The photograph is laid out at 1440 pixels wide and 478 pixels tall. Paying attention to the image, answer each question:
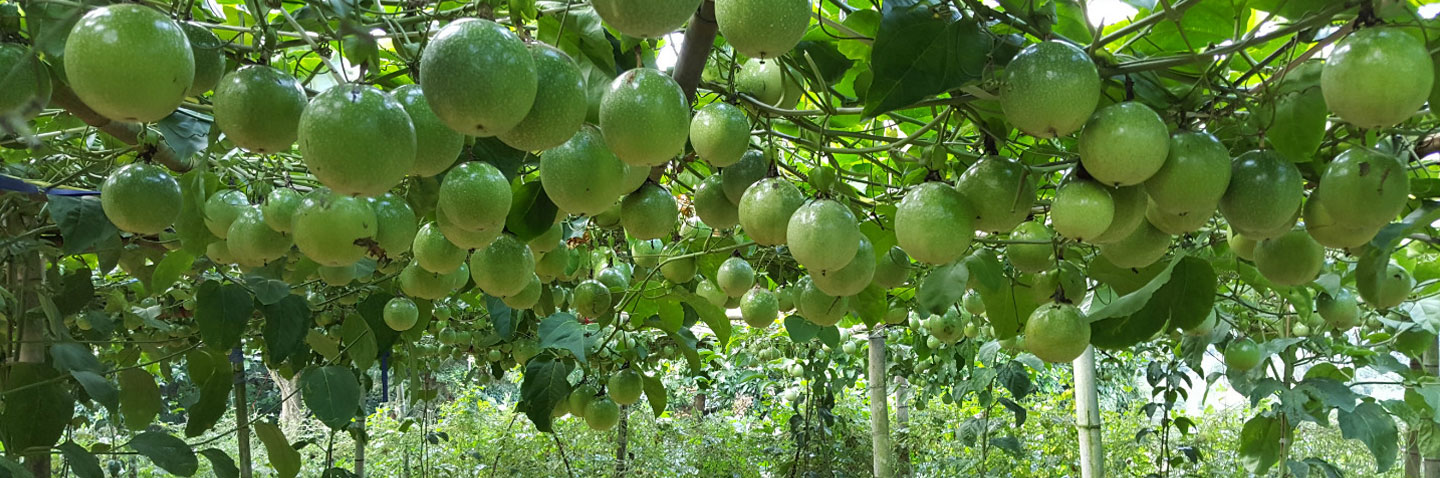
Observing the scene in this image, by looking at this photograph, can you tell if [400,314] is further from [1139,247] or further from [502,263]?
[1139,247]

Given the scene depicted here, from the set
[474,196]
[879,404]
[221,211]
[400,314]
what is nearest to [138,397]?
[400,314]

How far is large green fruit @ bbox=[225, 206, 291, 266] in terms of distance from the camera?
1417 millimetres

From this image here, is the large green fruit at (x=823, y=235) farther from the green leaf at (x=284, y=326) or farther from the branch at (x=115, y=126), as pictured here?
the green leaf at (x=284, y=326)

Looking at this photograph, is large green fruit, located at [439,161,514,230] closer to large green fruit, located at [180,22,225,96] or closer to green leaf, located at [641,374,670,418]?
large green fruit, located at [180,22,225,96]

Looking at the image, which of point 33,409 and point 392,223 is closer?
point 392,223

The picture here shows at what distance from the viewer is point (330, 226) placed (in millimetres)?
1176

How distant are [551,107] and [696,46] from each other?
28cm

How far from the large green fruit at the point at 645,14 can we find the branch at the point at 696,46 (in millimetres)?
223

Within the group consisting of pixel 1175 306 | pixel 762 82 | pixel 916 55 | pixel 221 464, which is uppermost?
pixel 762 82

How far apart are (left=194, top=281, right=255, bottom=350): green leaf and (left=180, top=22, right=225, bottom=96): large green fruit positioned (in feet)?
3.45

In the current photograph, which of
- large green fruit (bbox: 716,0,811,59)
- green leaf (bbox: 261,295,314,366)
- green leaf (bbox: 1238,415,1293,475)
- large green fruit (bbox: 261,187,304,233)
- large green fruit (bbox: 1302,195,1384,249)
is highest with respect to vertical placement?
large green fruit (bbox: 716,0,811,59)

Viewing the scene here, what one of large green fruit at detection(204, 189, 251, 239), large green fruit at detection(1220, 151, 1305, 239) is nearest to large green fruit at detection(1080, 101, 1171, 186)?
large green fruit at detection(1220, 151, 1305, 239)

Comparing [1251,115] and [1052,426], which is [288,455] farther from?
[1052,426]

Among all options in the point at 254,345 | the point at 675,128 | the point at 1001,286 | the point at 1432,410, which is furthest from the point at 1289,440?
the point at 254,345
